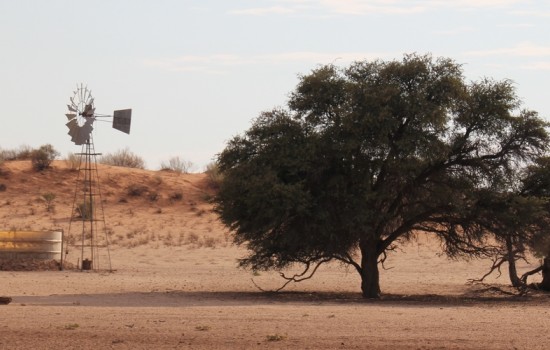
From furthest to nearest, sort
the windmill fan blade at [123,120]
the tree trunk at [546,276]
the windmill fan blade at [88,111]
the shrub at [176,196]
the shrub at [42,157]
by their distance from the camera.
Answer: the shrub at [42,157] < the shrub at [176,196] < the windmill fan blade at [88,111] < the windmill fan blade at [123,120] < the tree trunk at [546,276]

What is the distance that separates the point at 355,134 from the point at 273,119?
271 centimetres

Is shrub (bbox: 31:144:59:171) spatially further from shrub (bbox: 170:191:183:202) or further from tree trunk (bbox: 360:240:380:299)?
tree trunk (bbox: 360:240:380:299)

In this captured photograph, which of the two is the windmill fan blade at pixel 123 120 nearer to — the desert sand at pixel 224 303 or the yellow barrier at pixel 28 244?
the desert sand at pixel 224 303

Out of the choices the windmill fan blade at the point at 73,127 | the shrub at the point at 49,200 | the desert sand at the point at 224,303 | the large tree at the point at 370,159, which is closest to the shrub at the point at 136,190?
the shrub at the point at 49,200

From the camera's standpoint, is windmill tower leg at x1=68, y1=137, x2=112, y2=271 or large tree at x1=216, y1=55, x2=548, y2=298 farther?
windmill tower leg at x1=68, y1=137, x2=112, y2=271

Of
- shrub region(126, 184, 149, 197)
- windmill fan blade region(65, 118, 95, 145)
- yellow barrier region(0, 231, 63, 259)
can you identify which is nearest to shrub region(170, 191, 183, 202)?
shrub region(126, 184, 149, 197)

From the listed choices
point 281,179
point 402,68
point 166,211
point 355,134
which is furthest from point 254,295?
point 166,211

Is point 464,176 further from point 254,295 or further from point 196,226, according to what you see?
point 196,226

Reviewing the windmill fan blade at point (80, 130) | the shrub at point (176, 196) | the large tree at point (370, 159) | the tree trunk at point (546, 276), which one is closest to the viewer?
the large tree at point (370, 159)

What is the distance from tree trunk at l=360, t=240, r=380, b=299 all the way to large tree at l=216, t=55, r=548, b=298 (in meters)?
0.06

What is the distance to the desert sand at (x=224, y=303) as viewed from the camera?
61.3 feet

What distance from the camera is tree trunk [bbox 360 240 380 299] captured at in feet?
96.6

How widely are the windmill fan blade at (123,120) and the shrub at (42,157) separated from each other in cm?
2858

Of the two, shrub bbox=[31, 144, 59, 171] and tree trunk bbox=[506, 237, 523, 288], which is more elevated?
shrub bbox=[31, 144, 59, 171]
